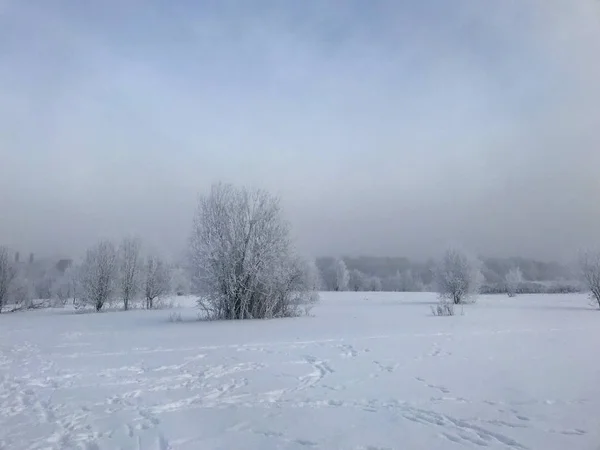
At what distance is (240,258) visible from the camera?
2388 centimetres

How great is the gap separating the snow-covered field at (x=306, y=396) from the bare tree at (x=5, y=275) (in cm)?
3960

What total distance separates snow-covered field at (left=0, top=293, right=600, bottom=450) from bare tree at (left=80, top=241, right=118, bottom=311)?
32.4 metres

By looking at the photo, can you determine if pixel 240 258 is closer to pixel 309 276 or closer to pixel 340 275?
pixel 309 276

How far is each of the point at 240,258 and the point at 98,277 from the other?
84.7 feet

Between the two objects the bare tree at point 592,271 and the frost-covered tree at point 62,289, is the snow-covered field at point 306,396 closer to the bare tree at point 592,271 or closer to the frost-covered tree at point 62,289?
the bare tree at point 592,271

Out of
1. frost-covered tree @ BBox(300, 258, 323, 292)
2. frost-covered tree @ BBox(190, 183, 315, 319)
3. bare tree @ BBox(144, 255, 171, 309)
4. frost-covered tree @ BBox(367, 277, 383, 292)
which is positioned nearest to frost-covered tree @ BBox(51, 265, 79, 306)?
bare tree @ BBox(144, 255, 171, 309)

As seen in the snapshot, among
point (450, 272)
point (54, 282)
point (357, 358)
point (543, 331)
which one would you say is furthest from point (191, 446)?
point (54, 282)

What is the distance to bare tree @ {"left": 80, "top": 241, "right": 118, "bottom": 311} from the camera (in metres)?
42.3

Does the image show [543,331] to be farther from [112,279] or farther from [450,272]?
[112,279]

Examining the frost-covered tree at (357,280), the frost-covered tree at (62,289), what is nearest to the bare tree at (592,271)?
the frost-covered tree at (62,289)

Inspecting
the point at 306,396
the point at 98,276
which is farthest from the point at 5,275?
the point at 306,396

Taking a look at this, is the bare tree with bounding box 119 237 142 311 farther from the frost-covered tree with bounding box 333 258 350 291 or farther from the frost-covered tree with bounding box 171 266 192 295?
the frost-covered tree with bounding box 333 258 350 291

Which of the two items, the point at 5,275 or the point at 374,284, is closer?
the point at 5,275

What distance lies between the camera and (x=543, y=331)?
50.8 feet
